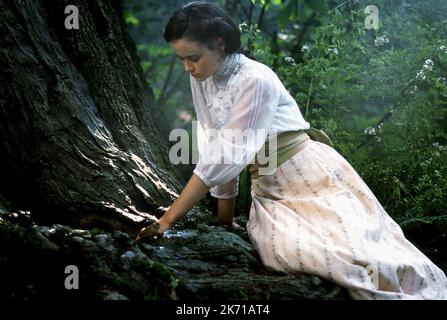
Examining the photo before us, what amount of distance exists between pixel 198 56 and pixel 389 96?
170cm

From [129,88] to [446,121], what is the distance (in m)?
1.94

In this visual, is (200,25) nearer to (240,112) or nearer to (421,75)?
(240,112)

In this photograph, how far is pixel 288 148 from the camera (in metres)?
2.84

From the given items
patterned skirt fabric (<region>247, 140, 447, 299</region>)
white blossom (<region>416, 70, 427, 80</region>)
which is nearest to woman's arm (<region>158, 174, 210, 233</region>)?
patterned skirt fabric (<region>247, 140, 447, 299</region>)

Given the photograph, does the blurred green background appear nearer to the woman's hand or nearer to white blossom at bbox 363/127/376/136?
white blossom at bbox 363/127/376/136

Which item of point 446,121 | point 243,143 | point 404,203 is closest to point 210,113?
point 243,143

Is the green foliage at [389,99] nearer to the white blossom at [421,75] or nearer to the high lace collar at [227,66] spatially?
the white blossom at [421,75]

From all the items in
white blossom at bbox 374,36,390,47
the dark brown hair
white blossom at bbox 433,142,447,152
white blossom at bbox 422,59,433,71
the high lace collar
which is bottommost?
white blossom at bbox 433,142,447,152

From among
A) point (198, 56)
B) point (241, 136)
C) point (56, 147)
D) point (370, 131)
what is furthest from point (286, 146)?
point (370, 131)

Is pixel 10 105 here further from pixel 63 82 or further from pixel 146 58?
pixel 146 58

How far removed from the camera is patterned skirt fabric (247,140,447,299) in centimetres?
244

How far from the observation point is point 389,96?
392 centimetres

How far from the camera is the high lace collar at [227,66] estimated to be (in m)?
2.76

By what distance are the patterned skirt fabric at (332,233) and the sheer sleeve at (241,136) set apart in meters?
0.26
